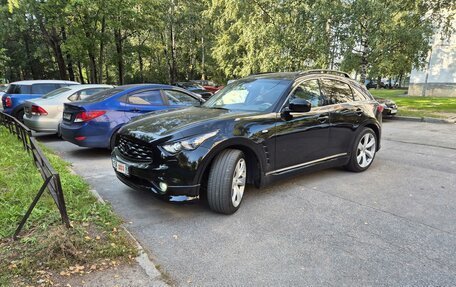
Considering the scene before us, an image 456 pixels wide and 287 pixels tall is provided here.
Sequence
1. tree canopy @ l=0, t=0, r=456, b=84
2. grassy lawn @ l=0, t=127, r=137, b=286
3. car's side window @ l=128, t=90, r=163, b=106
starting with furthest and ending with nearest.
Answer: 1. tree canopy @ l=0, t=0, r=456, b=84
2. car's side window @ l=128, t=90, r=163, b=106
3. grassy lawn @ l=0, t=127, r=137, b=286

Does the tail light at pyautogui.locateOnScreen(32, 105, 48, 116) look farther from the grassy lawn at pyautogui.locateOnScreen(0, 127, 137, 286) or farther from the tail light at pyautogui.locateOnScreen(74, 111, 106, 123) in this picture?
the grassy lawn at pyautogui.locateOnScreen(0, 127, 137, 286)

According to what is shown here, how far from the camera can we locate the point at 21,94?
10172 millimetres

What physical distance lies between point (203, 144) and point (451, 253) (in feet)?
8.55

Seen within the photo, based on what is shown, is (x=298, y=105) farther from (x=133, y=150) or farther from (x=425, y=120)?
(x=425, y=120)

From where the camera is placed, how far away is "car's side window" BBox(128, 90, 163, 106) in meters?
6.74

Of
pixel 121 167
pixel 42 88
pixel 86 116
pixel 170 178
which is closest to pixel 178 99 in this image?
pixel 86 116

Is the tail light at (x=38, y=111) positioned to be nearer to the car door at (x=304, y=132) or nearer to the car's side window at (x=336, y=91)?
the car door at (x=304, y=132)

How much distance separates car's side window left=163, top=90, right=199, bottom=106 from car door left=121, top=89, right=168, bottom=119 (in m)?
0.18

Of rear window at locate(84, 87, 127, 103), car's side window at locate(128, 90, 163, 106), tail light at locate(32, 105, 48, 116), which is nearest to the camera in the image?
rear window at locate(84, 87, 127, 103)

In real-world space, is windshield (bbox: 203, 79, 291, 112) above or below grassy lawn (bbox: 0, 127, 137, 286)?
above

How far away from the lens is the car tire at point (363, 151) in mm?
5323

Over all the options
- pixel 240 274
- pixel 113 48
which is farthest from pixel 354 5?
pixel 113 48

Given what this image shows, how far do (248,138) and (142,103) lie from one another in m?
3.67

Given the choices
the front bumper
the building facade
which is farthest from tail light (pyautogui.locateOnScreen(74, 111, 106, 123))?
the building facade
